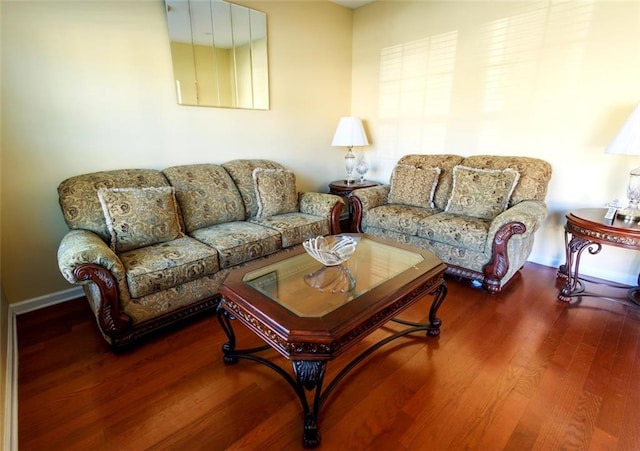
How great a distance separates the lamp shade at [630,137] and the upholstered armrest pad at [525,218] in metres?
0.57

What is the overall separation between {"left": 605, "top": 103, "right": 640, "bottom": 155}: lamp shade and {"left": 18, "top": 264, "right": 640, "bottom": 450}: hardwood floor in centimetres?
110

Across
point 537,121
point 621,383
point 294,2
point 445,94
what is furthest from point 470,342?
point 294,2

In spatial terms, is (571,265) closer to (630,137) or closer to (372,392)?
(630,137)

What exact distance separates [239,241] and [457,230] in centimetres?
168

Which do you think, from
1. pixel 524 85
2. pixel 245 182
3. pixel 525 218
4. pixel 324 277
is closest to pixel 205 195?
pixel 245 182

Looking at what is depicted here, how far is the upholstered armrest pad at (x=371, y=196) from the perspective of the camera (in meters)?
3.12

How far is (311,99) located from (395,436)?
333cm

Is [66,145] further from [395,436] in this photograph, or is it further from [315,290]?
[395,436]

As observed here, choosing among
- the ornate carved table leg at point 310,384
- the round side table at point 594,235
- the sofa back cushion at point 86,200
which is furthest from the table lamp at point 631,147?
the sofa back cushion at point 86,200

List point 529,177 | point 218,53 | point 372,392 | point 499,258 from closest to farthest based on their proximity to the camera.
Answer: point 372,392 < point 499,258 < point 529,177 < point 218,53

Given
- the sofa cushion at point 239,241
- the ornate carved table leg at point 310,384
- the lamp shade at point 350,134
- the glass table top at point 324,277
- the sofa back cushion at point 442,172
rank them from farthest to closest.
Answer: the lamp shade at point 350,134
the sofa back cushion at point 442,172
the sofa cushion at point 239,241
the glass table top at point 324,277
the ornate carved table leg at point 310,384

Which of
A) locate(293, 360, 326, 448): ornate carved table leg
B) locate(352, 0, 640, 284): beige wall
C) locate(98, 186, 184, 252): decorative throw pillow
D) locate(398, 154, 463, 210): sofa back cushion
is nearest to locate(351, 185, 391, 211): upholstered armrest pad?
locate(398, 154, 463, 210): sofa back cushion

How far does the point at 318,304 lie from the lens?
141 cm

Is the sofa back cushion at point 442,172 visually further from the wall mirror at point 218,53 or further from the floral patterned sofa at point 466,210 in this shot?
the wall mirror at point 218,53
